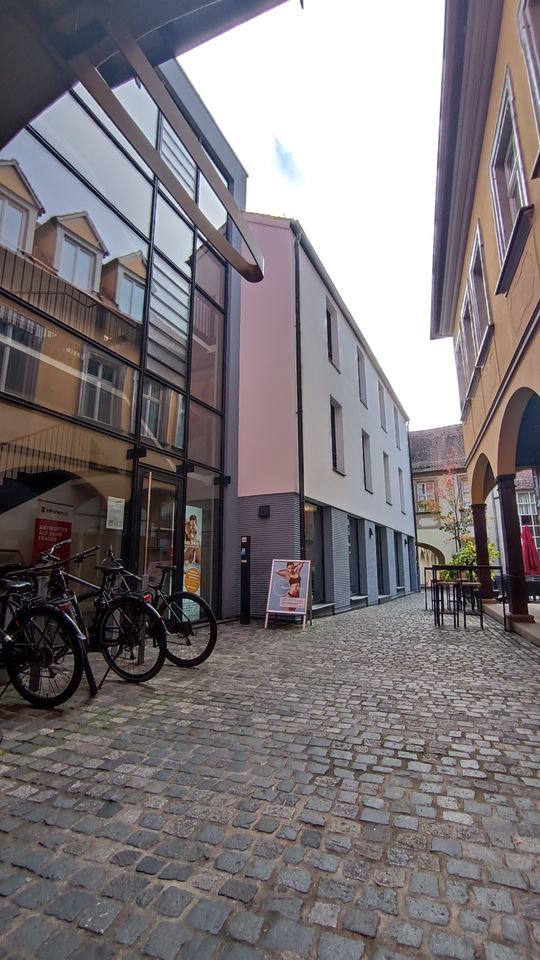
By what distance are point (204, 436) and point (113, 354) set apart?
2.32 meters

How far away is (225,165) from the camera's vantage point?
9.62 metres

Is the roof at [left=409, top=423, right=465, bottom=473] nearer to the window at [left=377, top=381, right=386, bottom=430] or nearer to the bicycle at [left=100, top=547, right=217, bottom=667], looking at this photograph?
the window at [left=377, top=381, right=386, bottom=430]

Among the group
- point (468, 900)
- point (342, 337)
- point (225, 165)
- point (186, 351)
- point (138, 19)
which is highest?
point (225, 165)

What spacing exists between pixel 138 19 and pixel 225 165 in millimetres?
9379

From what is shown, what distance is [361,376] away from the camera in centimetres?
1523

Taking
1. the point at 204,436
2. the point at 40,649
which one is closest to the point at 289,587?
the point at 204,436

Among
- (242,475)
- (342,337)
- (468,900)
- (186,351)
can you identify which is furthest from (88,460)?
(342,337)

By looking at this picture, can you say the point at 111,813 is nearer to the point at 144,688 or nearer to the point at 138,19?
the point at 144,688

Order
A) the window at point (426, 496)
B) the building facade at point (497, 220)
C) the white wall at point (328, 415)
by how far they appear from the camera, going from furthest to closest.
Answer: the window at point (426, 496) < the white wall at point (328, 415) < the building facade at point (497, 220)

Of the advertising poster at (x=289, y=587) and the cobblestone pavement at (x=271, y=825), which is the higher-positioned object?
the advertising poster at (x=289, y=587)

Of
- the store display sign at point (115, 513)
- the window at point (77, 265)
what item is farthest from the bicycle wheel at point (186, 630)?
the window at point (77, 265)

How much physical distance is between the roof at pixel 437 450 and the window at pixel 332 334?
16.9 metres

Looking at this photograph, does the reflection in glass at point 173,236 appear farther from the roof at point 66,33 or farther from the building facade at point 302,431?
the roof at point 66,33

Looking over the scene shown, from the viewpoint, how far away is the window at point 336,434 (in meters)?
11.9
